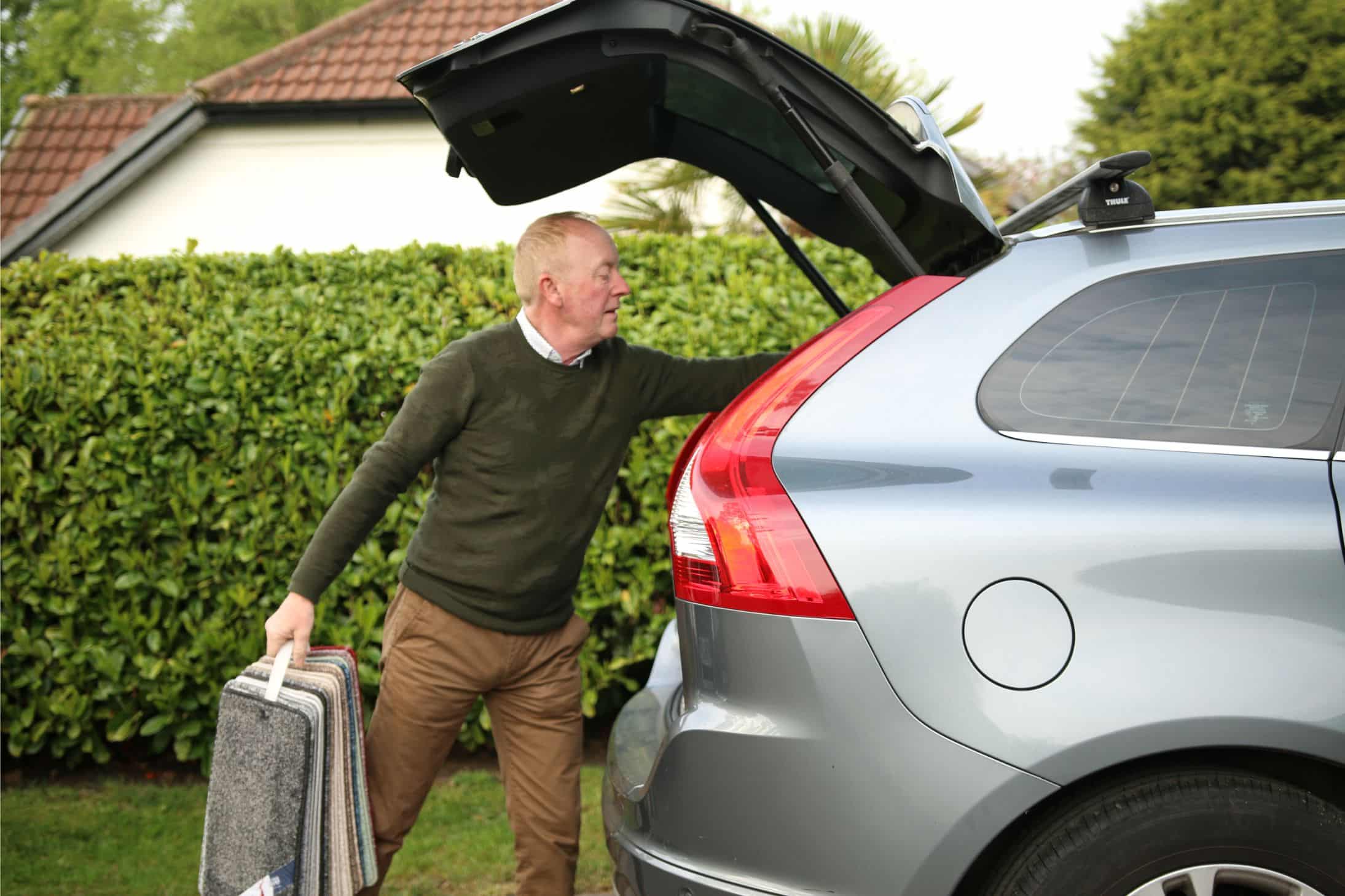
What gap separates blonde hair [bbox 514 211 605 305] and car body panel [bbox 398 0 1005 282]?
0.16 metres

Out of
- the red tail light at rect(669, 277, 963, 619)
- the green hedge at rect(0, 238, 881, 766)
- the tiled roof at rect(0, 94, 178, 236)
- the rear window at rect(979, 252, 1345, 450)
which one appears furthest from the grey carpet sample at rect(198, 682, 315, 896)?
the tiled roof at rect(0, 94, 178, 236)

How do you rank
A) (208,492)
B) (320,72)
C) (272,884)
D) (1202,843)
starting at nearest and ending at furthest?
1. (1202,843)
2. (272,884)
3. (208,492)
4. (320,72)

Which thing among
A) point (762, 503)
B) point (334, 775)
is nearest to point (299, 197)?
point (334, 775)

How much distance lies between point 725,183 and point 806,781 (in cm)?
580

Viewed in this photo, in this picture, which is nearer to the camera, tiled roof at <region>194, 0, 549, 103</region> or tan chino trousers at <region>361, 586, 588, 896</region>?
tan chino trousers at <region>361, 586, 588, 896</region>

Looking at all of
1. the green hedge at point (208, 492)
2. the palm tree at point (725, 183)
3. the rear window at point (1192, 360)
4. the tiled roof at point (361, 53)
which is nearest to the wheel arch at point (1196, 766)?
the rear window at point (1192, 360)

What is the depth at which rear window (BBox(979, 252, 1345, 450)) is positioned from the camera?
2.04 metres

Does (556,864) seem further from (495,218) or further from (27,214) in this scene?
(27,214)

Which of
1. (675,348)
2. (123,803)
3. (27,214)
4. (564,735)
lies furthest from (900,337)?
(27,214)

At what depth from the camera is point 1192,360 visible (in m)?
2.08

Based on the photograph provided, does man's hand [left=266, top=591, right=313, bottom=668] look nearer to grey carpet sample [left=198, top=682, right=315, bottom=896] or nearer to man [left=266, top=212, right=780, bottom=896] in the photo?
man [left=266, top=212, right=780, bottom=896]

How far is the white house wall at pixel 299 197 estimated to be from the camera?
43.5 ft

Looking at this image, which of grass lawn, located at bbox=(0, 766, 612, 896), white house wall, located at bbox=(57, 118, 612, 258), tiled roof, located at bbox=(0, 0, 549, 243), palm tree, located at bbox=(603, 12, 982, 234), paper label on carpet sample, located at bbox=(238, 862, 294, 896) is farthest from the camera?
tiled roof, located at bbox=(0, 0, 549, 243)

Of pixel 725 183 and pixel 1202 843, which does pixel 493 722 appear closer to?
pixel 1202 843
